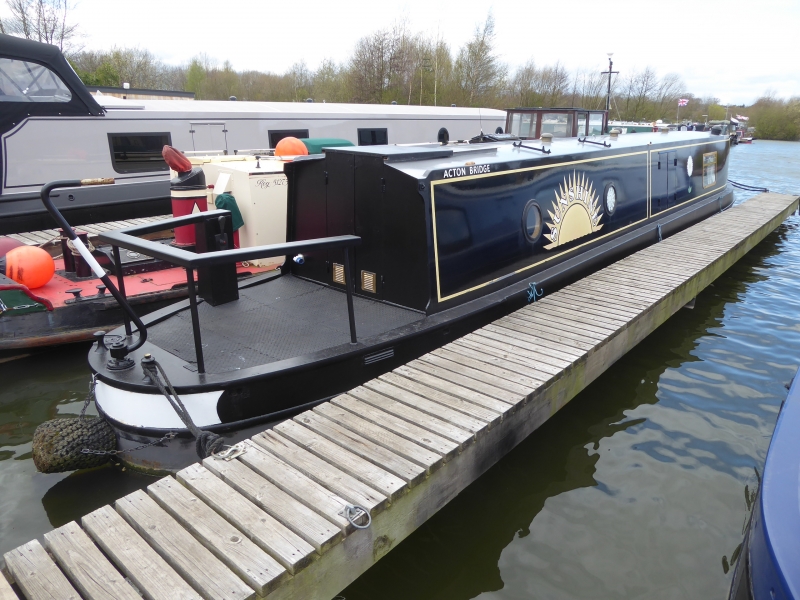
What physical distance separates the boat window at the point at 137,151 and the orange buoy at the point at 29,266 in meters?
3.97

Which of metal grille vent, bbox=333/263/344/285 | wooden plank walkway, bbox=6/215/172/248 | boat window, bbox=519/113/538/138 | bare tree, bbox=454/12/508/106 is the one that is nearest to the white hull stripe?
metal grille vent, bbox=333/263/344/285

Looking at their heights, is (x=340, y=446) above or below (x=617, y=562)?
above

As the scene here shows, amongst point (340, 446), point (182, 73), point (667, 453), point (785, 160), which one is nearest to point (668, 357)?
point (667, 453)

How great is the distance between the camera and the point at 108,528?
2.55 metres

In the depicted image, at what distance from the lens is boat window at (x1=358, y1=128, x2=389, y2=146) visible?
42.1 ft

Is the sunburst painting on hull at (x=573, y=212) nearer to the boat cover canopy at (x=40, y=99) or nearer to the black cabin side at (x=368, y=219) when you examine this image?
the black cabin side at (x=368, y=219)

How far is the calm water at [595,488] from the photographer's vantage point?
132 inches

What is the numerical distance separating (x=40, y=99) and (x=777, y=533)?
1015cm

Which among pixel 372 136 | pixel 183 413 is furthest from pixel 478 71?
pixel 183 413

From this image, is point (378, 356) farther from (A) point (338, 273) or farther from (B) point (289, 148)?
(B) point (289, 148)

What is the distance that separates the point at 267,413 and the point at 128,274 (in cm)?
393

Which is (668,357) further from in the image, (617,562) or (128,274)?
(128,274)

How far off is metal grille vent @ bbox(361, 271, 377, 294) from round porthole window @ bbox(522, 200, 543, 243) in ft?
5.38

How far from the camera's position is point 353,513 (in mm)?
2623
